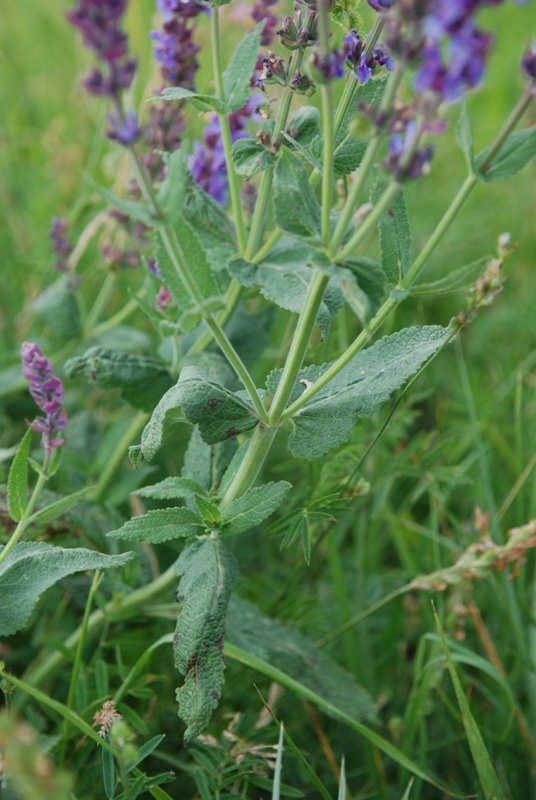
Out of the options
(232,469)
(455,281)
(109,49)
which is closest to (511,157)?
(455,281)

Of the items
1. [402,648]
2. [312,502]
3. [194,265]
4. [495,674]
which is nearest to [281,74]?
[194,265]

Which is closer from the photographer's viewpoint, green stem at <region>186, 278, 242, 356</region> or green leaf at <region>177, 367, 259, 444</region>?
green leaf at <region>177, 367, 259, 444</region>

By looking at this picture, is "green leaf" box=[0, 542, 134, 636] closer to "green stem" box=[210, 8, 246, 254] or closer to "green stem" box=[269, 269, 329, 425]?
"green stem" box=[269, 269, 329, 425]

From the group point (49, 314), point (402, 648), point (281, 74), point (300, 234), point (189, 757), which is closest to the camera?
point (300, 234)

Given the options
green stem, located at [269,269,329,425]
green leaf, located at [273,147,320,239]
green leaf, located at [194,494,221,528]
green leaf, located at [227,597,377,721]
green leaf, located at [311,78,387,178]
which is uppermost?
green leaf, located at [311,78,387,178]

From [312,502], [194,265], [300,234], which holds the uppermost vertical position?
[300,234]

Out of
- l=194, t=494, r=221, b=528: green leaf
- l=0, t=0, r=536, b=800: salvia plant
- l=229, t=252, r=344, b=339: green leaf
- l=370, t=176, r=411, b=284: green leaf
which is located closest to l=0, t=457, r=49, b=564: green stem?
l=0, t=0, r=536, b=800: salvia plant

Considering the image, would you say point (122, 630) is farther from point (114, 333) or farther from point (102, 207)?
point (102, 207)
